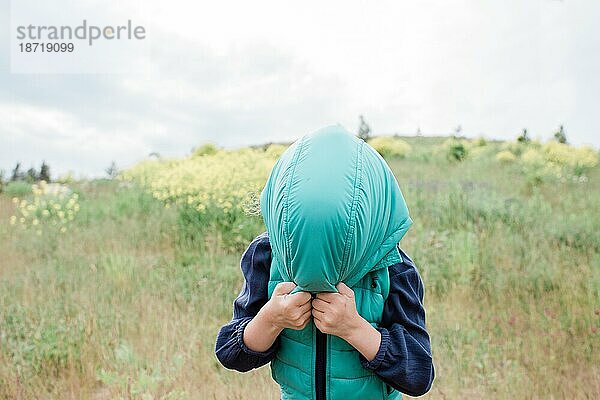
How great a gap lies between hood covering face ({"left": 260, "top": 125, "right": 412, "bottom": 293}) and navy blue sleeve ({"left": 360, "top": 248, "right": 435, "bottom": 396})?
0.18 meters

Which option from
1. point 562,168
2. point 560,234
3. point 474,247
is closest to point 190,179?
point 474,247

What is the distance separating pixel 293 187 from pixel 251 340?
422 mm

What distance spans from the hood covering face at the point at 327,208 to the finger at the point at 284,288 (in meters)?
0.02

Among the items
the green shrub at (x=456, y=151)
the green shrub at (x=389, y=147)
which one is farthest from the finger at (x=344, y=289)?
the green shrub at (x=456, y=151)

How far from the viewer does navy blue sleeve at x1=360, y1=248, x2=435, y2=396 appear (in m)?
1.35

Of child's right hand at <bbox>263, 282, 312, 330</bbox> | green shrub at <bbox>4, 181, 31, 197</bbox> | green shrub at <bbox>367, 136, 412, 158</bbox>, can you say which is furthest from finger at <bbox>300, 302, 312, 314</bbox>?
green shrub at <bbox>367, 136, 412, 158</bbox>

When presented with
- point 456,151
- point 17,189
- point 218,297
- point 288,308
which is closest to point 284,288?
point 288,308

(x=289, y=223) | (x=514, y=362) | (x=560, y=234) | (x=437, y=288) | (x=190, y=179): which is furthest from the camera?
(x=190, y=179)

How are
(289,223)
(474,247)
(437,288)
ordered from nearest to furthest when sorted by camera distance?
(289,223), (437,288), (474,247)

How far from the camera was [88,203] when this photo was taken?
7328mm

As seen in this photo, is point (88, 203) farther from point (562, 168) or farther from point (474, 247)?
point (562, 168)

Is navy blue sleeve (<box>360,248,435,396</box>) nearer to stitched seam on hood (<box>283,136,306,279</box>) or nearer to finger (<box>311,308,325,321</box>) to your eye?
finger (<box>311,308,325,321</box>)

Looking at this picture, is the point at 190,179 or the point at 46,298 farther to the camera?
the point at 190,179

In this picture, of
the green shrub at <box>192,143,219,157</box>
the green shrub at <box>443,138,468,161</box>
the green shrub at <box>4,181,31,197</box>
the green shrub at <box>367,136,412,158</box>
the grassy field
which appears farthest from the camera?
the green shrub at <box>367,136,412,158</box>
